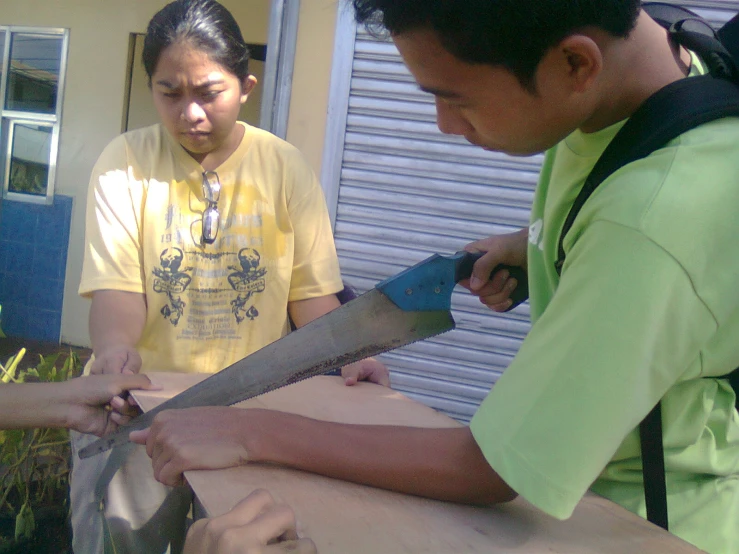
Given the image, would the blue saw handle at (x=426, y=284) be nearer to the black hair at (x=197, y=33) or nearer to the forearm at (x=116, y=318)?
the forearm at (x=116, y=318)

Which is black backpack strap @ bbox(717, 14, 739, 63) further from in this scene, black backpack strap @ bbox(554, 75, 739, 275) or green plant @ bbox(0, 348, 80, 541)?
green plant @ bbox(0, 348, 80, 541)

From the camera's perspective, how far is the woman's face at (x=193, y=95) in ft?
6.50

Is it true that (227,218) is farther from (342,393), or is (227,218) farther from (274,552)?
(274,552)

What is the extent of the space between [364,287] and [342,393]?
1996 millimetres

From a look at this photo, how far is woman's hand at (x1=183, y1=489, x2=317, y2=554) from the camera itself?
0.86m

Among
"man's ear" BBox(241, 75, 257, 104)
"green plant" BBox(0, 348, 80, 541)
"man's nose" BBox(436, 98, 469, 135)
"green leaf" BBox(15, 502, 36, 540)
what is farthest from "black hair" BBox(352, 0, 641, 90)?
"green leaf" BBox(15, 502, 36, 540)

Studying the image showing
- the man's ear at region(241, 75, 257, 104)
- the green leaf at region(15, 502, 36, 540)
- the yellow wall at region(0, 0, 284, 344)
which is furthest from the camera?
the yellow wall at region(0, 0, 284, 344)

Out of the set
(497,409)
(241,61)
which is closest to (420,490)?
(497,409)

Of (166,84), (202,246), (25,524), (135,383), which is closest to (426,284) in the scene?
(135,383)

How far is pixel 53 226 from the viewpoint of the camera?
242 inches

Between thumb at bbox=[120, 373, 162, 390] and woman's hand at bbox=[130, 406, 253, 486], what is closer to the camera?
woman's hand at bbox=[130, 406, 253, 486]

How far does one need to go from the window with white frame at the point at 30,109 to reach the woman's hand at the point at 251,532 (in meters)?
5.98

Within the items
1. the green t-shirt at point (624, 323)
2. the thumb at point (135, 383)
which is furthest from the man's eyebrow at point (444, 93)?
the thumb at point (135, 383)

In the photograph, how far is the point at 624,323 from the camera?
843mm
